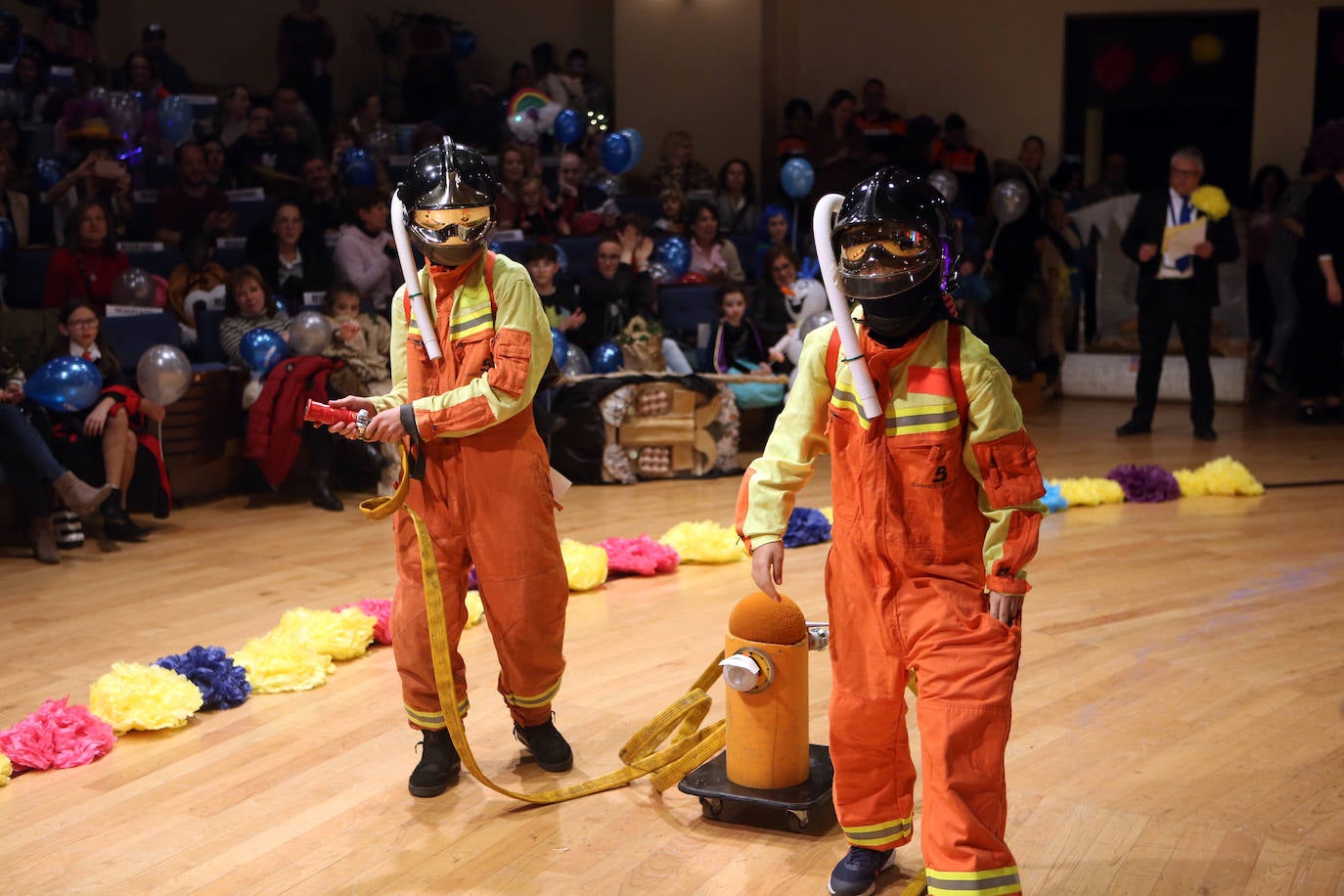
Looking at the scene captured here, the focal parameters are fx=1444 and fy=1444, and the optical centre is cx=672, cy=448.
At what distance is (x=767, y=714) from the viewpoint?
11.1 feet

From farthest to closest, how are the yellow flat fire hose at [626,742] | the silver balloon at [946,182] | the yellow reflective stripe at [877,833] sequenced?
the silver balloon at [946,182]
the yellow flat fire hose at [626,742]
the yellow reflective stripe at [877,833]

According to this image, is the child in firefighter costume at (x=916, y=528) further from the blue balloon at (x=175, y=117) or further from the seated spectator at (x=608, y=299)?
the blue balloon at (x=175, y=117)

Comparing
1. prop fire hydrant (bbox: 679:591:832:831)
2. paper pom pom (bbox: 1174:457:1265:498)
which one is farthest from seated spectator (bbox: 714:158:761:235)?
prop fire hydrant (bbox: 679:591:832:831)

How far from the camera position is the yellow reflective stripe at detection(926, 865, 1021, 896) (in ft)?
8.48

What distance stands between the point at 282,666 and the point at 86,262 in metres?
3.54

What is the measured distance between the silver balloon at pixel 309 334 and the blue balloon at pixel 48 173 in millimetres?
2739

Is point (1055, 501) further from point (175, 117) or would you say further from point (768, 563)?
point (175, 117)

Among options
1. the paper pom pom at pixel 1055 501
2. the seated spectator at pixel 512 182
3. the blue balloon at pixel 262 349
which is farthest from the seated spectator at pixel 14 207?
the paper pom pom at pixel 1055 501

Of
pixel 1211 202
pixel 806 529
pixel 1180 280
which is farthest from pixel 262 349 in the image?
pixel 1211 202

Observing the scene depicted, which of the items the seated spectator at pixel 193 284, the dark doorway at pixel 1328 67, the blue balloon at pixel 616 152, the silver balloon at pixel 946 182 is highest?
the dark doorway at pixel 1328 67

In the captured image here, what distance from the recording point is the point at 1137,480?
6.88 m

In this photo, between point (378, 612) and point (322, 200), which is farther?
point (322, 200)

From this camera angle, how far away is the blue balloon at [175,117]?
9.07 m

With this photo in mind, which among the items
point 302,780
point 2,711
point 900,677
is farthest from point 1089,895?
point 2,711
